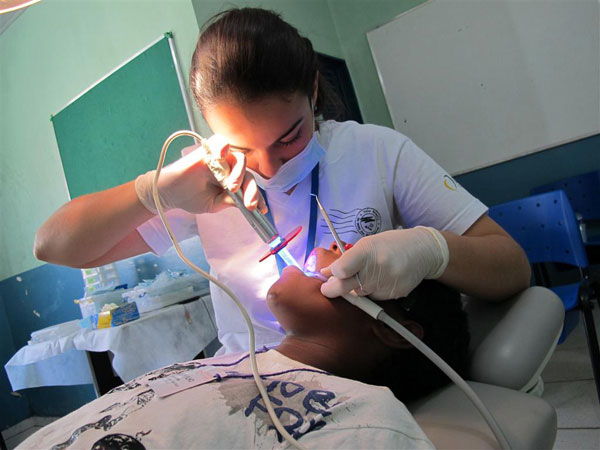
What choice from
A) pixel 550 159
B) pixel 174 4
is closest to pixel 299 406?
pixel 174 4

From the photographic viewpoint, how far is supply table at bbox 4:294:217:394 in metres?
2.12

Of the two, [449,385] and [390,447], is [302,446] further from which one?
[449,385]

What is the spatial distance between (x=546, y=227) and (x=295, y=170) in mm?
1381

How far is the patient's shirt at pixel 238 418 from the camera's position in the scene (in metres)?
0.67

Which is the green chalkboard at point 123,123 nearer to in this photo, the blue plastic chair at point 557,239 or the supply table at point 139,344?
the supply table at point 139,344

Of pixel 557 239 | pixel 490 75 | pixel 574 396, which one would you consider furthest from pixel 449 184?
pixel 490 75

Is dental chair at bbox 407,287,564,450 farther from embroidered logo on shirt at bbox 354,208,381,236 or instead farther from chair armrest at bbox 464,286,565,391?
embroidered logo on shirt at bbox 354,208,381,236

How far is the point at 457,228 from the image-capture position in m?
1.13

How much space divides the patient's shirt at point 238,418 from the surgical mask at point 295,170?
558 millimetres

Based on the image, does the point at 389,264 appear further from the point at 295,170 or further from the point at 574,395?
the point at 574,395

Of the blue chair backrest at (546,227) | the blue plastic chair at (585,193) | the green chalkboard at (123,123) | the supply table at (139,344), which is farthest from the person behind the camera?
the blue plastic chair at (585,193)

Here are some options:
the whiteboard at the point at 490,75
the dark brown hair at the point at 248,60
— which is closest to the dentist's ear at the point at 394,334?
the dark brown hair at the point at 248,60

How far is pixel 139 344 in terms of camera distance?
2.15m

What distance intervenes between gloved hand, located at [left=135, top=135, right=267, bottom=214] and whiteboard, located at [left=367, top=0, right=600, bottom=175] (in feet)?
9.15
